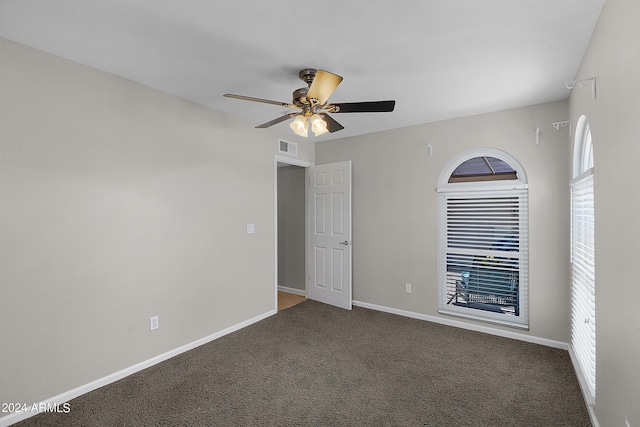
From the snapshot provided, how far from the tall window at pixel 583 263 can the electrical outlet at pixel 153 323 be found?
11.1 feet

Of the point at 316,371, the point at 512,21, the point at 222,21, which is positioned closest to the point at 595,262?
the point at 512,21

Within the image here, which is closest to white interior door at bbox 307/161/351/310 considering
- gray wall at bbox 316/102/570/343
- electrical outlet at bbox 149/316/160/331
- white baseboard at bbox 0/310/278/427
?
gray wall at bbox 316/102/570/343

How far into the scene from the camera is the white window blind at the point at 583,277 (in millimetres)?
2158

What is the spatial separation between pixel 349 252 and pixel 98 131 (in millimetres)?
3126

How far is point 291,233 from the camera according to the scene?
5398mm

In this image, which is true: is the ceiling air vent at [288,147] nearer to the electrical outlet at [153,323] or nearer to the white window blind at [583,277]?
the electrical outlet at [153,323]

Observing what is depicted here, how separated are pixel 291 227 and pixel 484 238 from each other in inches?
117

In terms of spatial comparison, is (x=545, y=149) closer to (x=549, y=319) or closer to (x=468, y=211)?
(x=468, y=211)

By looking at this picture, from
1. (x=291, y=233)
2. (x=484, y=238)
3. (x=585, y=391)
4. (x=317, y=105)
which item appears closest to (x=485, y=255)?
(x=484, y=238)

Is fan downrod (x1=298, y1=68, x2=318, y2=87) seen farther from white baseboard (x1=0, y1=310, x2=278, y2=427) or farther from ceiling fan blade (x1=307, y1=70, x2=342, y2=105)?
white baseboard (x1=0, y1=310, x2=278, y2=427)

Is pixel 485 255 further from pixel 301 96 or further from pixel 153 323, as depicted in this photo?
pixel 153 323

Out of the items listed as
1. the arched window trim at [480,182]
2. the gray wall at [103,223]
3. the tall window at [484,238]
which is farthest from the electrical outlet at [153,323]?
the arched window trim at [480,182]

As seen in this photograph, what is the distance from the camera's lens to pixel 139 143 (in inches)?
110

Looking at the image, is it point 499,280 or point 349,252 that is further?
point 349,252
